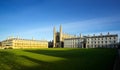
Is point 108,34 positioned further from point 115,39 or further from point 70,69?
point 70,69

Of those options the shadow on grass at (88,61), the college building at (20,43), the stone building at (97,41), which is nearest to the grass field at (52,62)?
the shadow on grass at (88,61)

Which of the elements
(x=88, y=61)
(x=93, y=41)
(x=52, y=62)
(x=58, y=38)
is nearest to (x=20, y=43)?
(x=58, y=38)

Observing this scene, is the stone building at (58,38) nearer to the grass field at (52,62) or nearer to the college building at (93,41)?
the college building at (93,41)

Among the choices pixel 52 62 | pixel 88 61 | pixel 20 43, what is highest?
pixel 52 62

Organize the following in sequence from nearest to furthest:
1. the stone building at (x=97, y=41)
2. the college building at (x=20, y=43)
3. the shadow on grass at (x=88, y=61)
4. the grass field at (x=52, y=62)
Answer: the grass field at (x=52, y=62) → the shadow on grass at (x=88, y=61) → the stone building at (x=97, y=41) → the college building at (x=20, y=43)

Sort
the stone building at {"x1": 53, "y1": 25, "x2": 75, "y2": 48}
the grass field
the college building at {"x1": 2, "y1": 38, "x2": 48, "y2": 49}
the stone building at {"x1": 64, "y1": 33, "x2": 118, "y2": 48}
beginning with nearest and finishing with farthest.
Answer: the grass field
the stone building at {"x1": 64, "y1": 33, "x2": 118, "y2": 48}
the college building at {"x1": 2, "y1": 38, "x2": 48, "y2": 49}
the stone building at {"x1": 53, "y1": 25, "x2": 75, "y2": 48}

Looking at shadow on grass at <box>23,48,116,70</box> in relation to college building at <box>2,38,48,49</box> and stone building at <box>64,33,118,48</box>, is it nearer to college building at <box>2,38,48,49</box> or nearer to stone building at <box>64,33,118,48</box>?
stone building at <box>64,33,118,48</box>

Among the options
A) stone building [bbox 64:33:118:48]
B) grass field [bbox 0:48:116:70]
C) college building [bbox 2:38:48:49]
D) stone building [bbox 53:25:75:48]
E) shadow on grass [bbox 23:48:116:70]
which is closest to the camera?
grass field [bbox 0:48:116:70]

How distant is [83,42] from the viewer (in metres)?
92.1

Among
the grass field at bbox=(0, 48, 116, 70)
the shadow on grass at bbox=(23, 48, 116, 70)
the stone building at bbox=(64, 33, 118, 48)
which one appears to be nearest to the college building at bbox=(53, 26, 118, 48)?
the stone building at bbox=(64, 33, 118, 48)

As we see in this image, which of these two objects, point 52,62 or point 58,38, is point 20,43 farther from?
point 52,62

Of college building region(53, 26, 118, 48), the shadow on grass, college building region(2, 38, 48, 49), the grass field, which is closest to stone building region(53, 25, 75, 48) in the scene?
college building region(53, 26, 118, 48)

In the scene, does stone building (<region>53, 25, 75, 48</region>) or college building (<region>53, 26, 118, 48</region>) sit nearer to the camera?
college building (<region>53, 26, 118, 48</region>)

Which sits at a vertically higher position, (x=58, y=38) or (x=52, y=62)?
(x=58, y=38)
